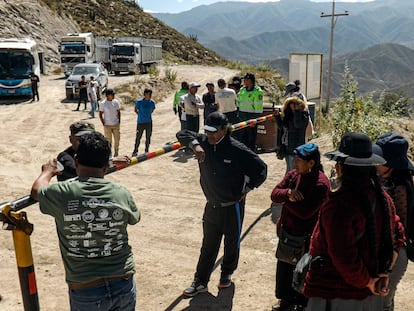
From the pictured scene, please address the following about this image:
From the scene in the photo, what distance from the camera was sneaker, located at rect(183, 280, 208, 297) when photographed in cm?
480

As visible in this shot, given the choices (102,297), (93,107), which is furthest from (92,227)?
(93,107)

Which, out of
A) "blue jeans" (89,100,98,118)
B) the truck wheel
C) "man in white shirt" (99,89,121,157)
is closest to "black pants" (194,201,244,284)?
"man in white shirt" (99,89,121,157)

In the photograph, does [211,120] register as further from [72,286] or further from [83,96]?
[83,96]

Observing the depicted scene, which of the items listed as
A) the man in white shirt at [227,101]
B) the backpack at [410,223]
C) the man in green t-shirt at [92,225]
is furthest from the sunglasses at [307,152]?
the man in white shirt at [227,101]

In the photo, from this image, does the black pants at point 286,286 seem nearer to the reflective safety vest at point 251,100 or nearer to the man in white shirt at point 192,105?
the reflective safety vest at point 251,100

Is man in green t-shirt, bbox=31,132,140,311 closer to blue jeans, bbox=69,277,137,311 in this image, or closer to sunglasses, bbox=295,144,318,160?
blue jeans, bbox=69,277,137,311

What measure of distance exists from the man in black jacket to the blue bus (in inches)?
731

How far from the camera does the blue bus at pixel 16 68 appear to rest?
69.2 feet

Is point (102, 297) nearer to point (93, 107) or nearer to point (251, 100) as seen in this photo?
point (251, 100)

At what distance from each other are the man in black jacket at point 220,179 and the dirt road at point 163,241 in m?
0.39

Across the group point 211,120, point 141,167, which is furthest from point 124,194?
point 141,167

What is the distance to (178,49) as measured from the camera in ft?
198

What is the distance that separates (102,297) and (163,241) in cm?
359

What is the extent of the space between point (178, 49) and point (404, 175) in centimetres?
5897
